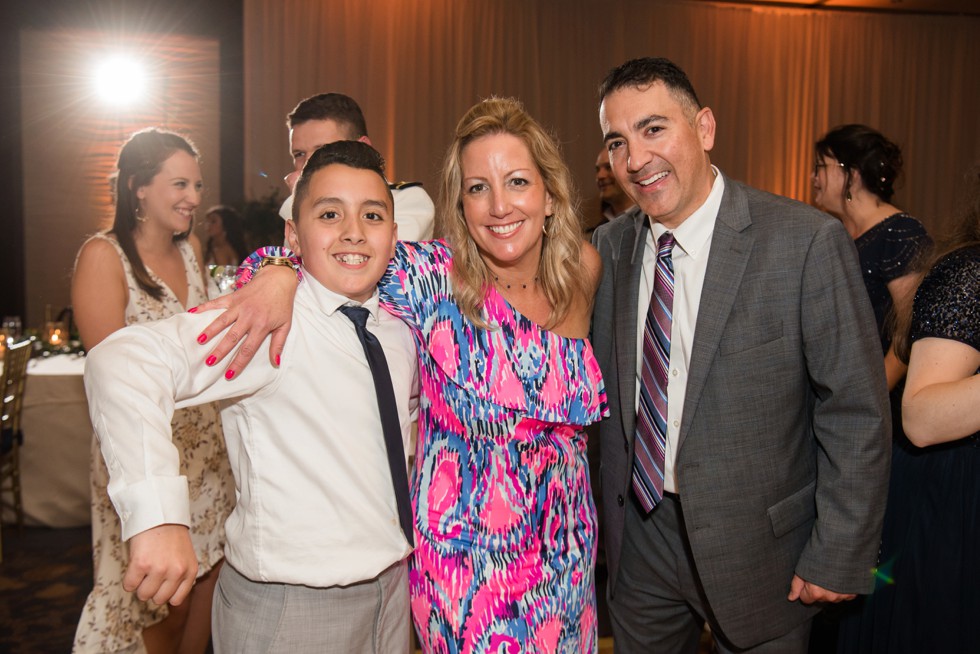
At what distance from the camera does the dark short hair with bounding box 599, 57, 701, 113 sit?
5.67 ft

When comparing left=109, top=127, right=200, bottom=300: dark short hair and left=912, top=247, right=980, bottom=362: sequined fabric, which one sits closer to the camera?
left=912, top=247, right=980, bottom=362: sequined fabric

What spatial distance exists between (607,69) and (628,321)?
24.6ft

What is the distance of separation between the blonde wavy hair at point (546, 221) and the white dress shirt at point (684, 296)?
27 centimetres

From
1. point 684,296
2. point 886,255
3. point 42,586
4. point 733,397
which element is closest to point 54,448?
point 42,586

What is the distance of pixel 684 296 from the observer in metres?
1.74

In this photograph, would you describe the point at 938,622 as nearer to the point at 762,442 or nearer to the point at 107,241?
the point at 762,442

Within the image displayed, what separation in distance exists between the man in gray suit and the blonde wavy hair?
0.14 m

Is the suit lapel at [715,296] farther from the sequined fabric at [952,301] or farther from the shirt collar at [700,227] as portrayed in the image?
the sequined fabric at [952,301]

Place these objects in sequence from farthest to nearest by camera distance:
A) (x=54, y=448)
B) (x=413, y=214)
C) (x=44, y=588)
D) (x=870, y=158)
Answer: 1. (x=54, y=448)
2. (x=44, y=588)
3. (x=870, y=158)
4. (x=413, y=214)

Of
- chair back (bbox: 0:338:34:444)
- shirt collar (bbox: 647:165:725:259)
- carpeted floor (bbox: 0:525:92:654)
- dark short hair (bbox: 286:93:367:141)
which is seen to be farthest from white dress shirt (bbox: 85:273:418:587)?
chair back (bbox: 0:338:34:444)

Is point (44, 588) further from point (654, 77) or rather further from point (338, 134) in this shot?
point (654, 77)

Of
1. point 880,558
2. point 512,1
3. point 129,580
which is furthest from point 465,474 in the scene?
point 512,1

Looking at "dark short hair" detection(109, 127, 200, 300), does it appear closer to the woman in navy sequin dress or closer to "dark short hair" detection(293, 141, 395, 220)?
"dark short hair" detection(293, 141, 395, 220)

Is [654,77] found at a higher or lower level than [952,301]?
higher
